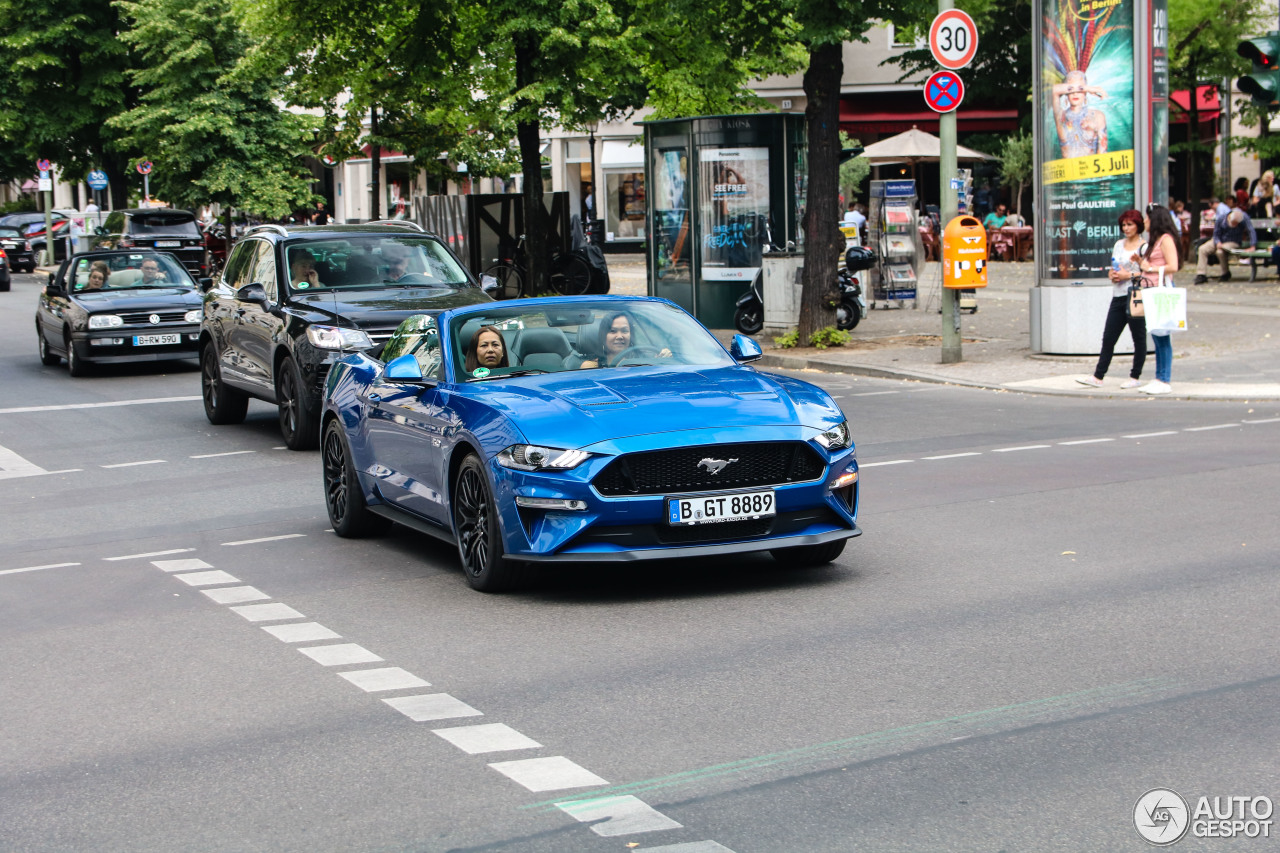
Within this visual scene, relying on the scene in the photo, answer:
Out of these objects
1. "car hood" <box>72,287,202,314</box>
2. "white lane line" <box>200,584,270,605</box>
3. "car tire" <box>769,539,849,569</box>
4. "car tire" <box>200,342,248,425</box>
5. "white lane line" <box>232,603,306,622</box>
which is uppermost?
"car hood" <box>72,287,202,314</box>

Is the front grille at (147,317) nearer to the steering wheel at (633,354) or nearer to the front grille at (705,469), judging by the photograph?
the steering wheel at (633,354)

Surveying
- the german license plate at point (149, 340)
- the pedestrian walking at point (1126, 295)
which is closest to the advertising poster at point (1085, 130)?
the pedestrian walking at point (1126, 295)

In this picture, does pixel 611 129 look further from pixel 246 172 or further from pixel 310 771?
pixel 310 771

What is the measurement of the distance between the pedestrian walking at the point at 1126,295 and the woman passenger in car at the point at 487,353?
916 centimetres

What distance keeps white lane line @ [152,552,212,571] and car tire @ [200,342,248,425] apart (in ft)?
22.0

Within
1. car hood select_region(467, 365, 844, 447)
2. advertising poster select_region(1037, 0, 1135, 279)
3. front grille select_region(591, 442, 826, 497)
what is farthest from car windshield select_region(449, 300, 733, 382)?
advertising poster select_region(1037, 0, 1135, 279)

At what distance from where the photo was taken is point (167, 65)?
46.2 meters

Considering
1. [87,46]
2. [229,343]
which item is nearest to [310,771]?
[229,343]

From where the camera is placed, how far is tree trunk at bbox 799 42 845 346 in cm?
2103

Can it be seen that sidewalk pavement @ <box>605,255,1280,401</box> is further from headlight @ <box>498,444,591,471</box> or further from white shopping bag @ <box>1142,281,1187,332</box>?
headlight @ <box>498,444,591,471</box>

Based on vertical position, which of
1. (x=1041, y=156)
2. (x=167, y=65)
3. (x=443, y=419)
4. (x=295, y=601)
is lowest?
(x=295, y=601)

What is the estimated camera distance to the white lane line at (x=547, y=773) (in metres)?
5.23

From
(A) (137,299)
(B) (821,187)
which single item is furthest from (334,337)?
(B) (821,187)

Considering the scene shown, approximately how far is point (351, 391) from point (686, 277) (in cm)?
1522
